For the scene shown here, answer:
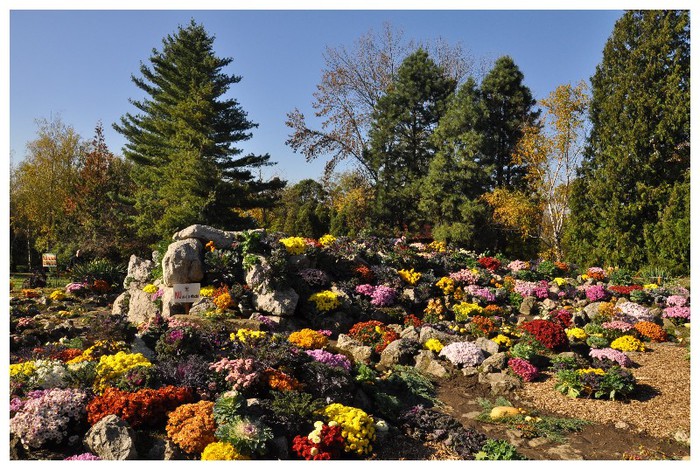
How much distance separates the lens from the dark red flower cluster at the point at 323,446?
5.18 m

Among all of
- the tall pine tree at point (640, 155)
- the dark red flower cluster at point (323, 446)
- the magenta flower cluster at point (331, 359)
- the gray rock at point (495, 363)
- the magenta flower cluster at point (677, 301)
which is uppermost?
the tall pine tree at point (640, 155)

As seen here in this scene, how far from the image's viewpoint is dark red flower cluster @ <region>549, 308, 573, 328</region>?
36.7 feet

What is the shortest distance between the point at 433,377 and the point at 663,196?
43.1 ft

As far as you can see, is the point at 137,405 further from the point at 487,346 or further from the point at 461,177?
the point at 461,177

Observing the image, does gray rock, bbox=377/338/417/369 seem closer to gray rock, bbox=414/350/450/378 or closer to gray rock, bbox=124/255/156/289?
gray rock, bbox=414/350/450/378

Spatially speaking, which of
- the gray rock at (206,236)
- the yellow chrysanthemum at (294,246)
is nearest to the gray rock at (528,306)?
the yellow chrysanthemum at (294,246)

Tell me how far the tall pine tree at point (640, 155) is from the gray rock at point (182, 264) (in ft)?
45.3

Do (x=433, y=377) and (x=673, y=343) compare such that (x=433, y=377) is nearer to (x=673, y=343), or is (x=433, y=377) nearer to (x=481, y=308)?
(x=481, y=308)

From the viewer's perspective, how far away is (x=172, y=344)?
282 inches

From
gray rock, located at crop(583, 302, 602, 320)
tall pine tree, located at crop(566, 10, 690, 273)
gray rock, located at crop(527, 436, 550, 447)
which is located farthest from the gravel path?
tall pine tree, located at crop(566, 10, 690, 273)

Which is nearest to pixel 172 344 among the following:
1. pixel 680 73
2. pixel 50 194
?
pixel 680 73

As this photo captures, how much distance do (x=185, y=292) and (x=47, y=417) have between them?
5.28 metres

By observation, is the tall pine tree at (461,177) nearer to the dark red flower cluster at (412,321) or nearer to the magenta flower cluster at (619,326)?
the dark red flower cluster at (412,321)

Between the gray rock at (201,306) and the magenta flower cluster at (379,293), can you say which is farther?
the magenta flower cluster at (379,293)
